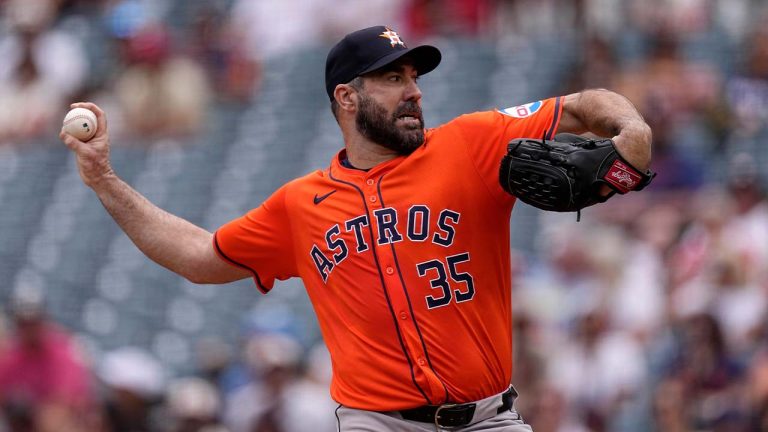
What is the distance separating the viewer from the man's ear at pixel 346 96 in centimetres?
438

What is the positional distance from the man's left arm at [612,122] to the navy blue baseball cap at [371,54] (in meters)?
0.48

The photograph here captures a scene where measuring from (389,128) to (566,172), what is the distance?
66 cm

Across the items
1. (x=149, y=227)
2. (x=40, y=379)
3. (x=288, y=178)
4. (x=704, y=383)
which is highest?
(x=149, y=227)

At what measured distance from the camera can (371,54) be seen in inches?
169

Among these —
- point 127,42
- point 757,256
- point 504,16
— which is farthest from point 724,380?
point 127,42

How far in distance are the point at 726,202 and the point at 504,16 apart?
10.9 feet

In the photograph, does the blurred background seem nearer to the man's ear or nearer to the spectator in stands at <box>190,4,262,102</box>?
the spectator in stands at <box>190,4,262,102</box>

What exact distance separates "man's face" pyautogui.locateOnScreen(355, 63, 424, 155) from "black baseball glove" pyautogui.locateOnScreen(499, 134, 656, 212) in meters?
0.42

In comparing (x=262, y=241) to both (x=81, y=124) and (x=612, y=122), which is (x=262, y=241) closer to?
(x=81, y=124)

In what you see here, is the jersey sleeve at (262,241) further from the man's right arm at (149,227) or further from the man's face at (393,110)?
the man's face at (393,110)

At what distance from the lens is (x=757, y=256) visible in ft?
24.3

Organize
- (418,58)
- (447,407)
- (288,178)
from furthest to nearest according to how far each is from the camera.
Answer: (288,178), (418,58), (447,407)

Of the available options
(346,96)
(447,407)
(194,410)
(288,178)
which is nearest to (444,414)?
(447,407)

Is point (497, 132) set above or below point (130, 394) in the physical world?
above
